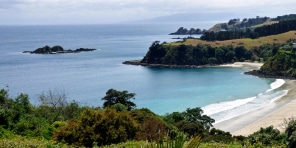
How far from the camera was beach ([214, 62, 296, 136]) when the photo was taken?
3541cm

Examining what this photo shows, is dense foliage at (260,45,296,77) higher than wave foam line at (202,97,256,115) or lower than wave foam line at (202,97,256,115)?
higher

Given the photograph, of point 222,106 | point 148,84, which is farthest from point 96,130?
point 148,84

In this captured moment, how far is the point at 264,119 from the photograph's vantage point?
1547 inches

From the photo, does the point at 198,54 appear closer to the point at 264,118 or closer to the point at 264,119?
the point at 264,118

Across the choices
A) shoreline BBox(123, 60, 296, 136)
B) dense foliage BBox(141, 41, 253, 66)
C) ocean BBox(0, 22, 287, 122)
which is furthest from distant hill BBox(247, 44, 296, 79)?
shoreline BBox(123, 60, 296, 136)

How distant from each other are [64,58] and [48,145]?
9349cm

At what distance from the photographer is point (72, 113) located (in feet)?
89.0

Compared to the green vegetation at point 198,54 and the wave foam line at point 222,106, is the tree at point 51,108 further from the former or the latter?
the green vegetation at point 198,54

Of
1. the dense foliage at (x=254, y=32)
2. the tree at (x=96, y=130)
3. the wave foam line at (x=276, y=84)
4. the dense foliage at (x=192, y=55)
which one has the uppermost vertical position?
the dense foliage at (x=254, y=32)

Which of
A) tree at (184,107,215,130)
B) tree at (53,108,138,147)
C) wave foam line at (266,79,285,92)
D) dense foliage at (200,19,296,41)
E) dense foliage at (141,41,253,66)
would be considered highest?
dense foliage at (200,19,296,41)

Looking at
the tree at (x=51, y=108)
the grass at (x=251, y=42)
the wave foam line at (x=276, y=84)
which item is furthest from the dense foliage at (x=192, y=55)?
the tree at (x=51, y=108)

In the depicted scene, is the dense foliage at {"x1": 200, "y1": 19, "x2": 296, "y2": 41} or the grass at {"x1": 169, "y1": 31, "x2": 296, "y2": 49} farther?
the dense foliage at {"x1": 200, "y1": 19, "x2": 296, "y2": 41}

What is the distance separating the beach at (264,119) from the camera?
116ft

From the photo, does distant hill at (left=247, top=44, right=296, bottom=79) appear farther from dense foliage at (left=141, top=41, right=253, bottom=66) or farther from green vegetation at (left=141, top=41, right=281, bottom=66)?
dense foliage at (left=141, top=41, right=253, bottom=66)
